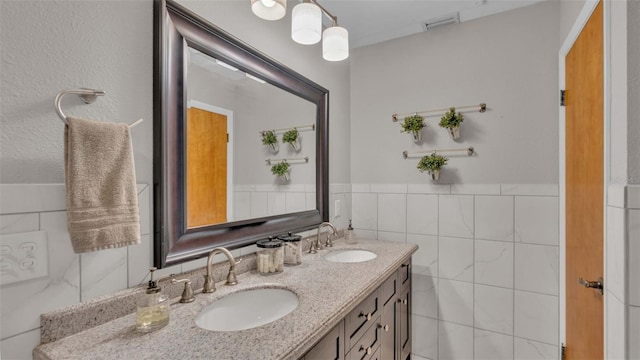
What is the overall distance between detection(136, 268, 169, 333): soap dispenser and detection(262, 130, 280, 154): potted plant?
94 centimetres

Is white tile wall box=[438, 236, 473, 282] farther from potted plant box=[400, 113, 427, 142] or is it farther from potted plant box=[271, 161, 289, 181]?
potted plant box=[271, 161, 289, 181]

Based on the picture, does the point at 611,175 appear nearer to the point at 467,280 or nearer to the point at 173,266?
the point at 467,280

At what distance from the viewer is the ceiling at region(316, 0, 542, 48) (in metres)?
1.92

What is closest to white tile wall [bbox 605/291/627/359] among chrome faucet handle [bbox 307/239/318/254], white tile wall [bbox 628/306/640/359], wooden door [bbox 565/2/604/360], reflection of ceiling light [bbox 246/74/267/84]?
white tile wall [bbox 628/306/640/359]

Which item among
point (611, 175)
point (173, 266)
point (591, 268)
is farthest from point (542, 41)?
point (173, 266)

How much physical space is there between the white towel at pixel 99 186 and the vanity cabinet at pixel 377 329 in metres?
0.65

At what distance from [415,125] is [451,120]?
234 mm

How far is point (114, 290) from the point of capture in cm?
94

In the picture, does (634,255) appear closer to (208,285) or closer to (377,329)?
(377,329)

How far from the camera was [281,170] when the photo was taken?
1.76 metres

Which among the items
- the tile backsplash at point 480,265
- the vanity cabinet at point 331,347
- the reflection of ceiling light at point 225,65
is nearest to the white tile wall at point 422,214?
the tile backsplash at point 480,265

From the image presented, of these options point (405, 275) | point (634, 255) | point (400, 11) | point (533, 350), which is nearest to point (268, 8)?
point (400, 11)

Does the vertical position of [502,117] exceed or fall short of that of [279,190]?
it exceeds it

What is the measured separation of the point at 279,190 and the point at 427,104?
128 cm
